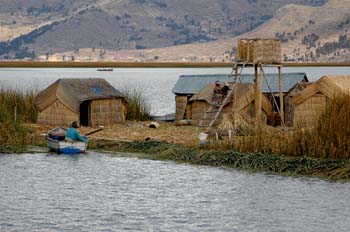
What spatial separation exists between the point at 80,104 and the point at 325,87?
973 centimetres

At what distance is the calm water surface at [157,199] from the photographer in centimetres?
2194

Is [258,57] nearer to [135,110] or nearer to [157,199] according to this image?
[135,110]

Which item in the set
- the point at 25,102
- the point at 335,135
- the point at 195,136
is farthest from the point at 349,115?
the point at 25,102

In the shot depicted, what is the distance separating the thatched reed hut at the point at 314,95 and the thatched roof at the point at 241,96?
6.54 feet

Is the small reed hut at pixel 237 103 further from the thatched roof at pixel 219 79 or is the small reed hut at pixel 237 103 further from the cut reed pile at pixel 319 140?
the cut reed pile at pixel 319 140

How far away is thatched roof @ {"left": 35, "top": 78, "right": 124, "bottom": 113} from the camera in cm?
3844

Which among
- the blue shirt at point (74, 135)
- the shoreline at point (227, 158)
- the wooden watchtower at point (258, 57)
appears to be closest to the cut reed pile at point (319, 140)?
the shoreline at point (227, 158)

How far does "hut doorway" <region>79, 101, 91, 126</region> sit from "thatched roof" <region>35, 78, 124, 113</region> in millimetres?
560

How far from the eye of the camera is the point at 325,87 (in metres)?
36.7

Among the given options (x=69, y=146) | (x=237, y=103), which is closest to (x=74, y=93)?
(x=237, y=103)

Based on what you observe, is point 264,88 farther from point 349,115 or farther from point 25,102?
point 349,115

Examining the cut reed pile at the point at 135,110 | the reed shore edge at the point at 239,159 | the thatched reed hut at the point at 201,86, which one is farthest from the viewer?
the cut reed pile at the point at 135,110

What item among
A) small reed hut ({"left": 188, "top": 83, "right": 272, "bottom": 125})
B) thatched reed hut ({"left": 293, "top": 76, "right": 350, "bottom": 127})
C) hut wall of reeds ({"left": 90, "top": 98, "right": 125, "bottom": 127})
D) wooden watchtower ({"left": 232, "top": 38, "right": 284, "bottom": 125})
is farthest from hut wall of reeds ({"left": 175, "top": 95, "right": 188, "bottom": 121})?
thatched reed hut ({"left": 293, "top": 76, "right": 350, "bottom": 127})

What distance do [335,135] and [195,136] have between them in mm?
8407
